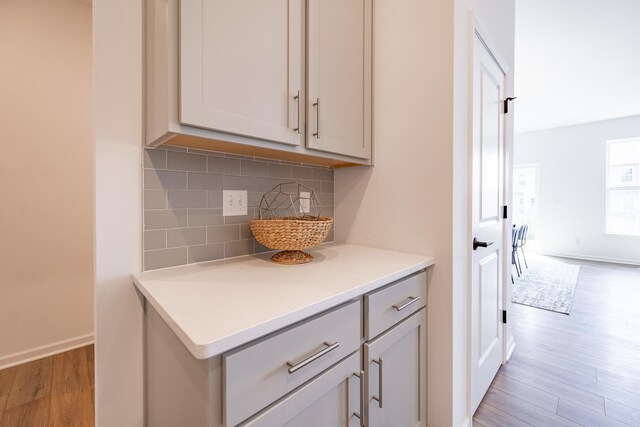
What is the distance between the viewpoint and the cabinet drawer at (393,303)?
3.09 feet

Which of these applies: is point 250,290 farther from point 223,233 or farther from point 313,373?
point 223,233

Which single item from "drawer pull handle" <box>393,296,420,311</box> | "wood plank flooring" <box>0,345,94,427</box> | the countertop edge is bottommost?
"wood plank flooring" <box>0,345,94,427</box>

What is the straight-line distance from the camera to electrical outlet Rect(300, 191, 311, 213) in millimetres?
1554

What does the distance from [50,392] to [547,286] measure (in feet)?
17.1

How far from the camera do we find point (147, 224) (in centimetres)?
104

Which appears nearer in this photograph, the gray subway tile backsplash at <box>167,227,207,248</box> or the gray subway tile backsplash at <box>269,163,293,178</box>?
the gray subway tile backsplash at <box>167,227,207,248</box>

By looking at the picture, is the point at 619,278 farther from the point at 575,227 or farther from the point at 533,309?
the point at 533,309

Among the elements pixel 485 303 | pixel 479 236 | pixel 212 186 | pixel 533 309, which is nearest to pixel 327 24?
pixel 212 186

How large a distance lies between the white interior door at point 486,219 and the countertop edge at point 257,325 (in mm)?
807

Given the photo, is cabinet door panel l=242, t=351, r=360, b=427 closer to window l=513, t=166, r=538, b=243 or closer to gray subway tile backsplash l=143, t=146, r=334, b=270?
gray subway tile backsplash l=143, t=146, r=334, b=270

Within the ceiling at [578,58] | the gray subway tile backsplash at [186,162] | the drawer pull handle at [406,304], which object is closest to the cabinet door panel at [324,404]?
the drawer pull handle at [406,304]

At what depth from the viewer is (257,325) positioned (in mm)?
605

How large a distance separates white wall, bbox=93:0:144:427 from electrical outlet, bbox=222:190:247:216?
1.05 feet

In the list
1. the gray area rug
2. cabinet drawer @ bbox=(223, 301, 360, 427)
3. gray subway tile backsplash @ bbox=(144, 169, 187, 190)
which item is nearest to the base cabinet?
cabinet drawer @ bbox=(223, 301, 360, 427)
